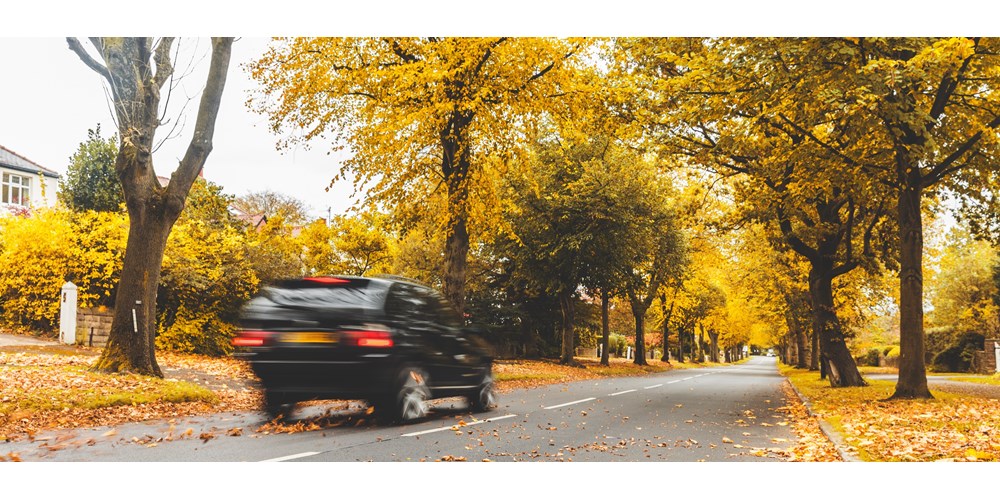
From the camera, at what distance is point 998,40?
10492mm

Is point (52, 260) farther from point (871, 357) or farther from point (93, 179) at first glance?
point (871, 357)

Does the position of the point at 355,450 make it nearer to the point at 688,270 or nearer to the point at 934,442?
the point at 934,442

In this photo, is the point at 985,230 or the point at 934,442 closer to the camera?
the point at 934,442

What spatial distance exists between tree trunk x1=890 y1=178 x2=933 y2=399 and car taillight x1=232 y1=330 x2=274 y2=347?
10.8 metres

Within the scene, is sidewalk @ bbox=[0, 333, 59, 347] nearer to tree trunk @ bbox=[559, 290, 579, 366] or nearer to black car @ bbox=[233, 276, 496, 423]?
black car @ bbox=[233, 276, 496, 423]

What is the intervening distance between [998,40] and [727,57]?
147 inches

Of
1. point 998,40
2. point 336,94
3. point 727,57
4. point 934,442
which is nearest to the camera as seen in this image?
point 934,442

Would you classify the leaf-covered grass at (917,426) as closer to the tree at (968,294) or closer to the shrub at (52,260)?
the shrub at (52,260)

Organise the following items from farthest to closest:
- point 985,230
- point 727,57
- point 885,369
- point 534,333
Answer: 1. point 885,369
2. point 534,333
3. point 985,230
4. point 727,57

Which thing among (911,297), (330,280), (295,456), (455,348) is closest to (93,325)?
(455,348)

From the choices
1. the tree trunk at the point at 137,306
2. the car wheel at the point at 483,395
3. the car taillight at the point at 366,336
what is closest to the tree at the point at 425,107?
the tree trunk at the point at 137,306

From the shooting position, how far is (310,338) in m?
8.28

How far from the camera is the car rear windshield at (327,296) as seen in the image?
8406mm
